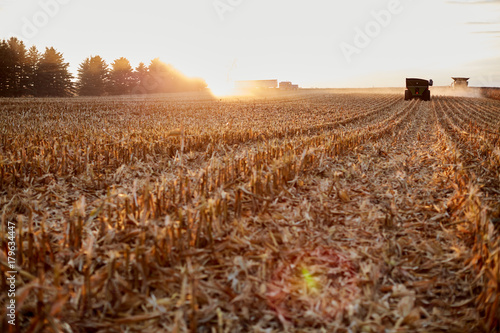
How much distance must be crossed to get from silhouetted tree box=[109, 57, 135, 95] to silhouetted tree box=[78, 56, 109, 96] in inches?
63.6

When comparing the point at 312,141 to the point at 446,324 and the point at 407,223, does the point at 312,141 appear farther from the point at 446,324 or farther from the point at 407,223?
the point at 446,324

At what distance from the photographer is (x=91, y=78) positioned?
6066cm

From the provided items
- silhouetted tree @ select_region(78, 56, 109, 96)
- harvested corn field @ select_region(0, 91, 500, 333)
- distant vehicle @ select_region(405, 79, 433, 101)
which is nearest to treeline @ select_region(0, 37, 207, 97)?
silhouetted tree @ select_region(78, 56, 109, 96)

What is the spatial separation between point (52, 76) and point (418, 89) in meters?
55.1

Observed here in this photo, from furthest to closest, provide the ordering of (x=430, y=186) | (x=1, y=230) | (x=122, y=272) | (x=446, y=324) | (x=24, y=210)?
(x=430, y=186), (x=24, y=210), (x=1, y=230), (x=122, y=272), (x=446, y=324)

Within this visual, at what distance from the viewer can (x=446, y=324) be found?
8.32 ft

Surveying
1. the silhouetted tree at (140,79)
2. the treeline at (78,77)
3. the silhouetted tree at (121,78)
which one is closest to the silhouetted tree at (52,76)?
the treeline at (78,77)

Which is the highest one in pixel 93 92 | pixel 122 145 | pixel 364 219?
pixel 93 92

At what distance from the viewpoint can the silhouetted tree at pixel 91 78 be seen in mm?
60281

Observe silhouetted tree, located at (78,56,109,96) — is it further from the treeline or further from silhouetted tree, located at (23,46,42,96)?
silhouetted tree, located at (23,46,42,96)

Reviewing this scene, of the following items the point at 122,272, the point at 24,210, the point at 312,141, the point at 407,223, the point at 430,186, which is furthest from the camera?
the point at 312,141

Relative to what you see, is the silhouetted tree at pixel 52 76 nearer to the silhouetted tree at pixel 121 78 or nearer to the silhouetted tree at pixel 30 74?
the silhouetted tree at pixel 30 74

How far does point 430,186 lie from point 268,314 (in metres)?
4.39

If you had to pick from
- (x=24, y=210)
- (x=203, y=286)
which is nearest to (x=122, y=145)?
(x=24, y=210)
